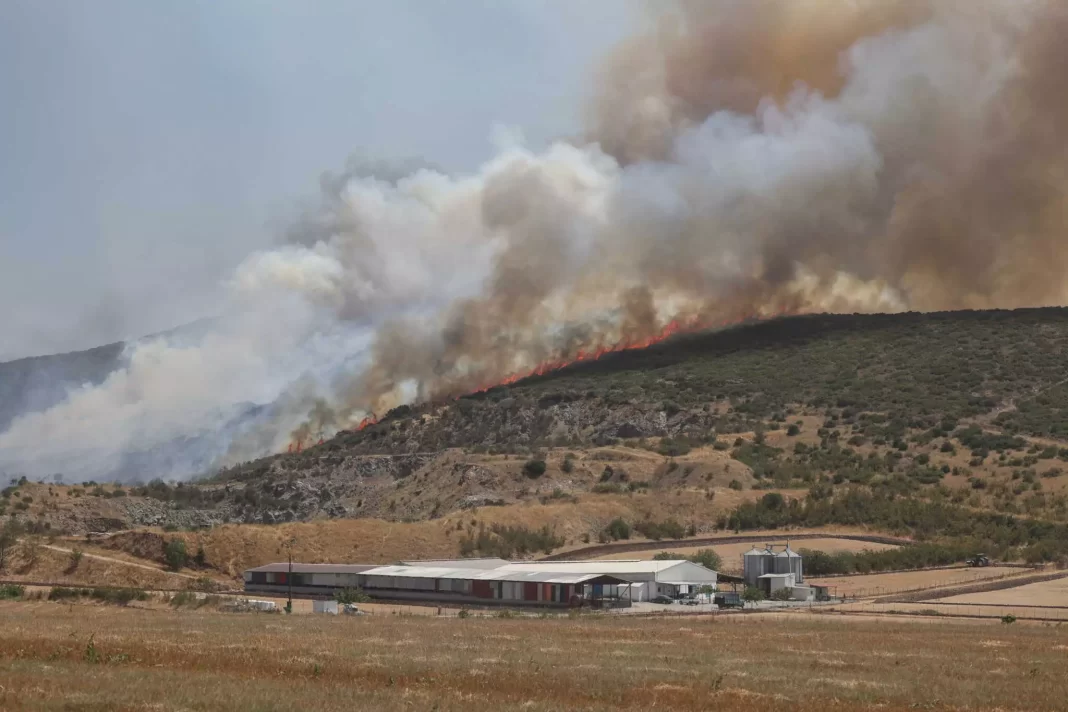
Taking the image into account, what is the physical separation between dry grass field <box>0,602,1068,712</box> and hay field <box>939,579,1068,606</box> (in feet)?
44.2

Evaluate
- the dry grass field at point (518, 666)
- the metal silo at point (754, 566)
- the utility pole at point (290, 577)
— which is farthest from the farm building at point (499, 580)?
the dry grass field at point (518, 666)

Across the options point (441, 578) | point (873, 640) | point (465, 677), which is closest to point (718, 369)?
point (441, 578)

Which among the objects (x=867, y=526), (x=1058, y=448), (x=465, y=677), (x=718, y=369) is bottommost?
(x=465, y=677)

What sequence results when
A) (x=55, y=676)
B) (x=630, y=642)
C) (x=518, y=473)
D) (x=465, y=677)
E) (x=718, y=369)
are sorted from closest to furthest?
1. (x=55, y=676)
2. (x=465, y=677)
3. (x=630, y=642)
4. (x=518, y=473)
5. (x=718, y=369)

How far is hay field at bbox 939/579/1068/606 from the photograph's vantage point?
6831cm

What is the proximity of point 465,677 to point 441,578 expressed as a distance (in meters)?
43.0

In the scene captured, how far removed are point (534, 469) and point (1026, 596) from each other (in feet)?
177

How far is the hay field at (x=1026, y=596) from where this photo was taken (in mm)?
68312

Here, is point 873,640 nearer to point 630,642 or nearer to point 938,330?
point 630,642

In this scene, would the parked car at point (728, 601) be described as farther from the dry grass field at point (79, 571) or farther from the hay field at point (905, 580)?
the dry grass field at point (79, 571)

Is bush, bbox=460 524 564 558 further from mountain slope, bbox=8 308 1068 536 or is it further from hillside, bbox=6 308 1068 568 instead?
mountain slope, bbox=8 308 1068 536

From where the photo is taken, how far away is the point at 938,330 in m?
170

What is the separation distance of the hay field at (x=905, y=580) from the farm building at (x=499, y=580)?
865 cm

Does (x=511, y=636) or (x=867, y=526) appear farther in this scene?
(x=867, y=526)
